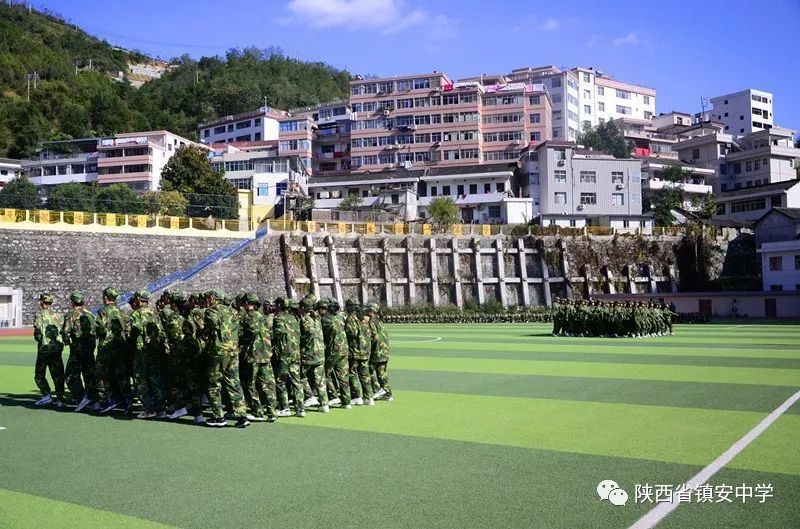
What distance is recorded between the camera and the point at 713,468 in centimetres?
789

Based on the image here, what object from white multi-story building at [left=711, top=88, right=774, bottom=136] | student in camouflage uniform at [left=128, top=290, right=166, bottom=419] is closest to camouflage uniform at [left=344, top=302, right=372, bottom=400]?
student in camouflage uniform at [left=128, top=290, right=166, bottom=419]

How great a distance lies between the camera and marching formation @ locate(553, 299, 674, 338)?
28.1 m

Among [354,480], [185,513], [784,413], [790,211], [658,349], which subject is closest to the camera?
[185,513]

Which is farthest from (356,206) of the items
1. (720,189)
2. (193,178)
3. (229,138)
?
(720,189)

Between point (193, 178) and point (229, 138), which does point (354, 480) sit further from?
point (229, 138)

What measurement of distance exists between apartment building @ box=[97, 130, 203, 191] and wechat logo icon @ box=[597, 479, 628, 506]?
7754cm

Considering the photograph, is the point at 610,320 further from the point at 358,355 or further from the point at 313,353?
the point at 313,353

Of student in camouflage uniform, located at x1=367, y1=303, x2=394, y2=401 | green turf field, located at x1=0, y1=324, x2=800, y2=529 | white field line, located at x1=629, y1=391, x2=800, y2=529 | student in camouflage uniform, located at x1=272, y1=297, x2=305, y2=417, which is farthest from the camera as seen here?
student in camouflage uniform, located at x1=367, y1=303, x2=394, y2=401

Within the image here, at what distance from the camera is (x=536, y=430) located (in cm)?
1012

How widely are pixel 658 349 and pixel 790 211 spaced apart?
37217 millimetres

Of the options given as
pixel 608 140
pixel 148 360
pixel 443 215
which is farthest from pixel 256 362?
pixel 608 140

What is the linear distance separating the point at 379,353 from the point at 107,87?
112610mm

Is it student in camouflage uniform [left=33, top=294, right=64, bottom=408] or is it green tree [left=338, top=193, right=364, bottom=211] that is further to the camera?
green tree [left=338, top=193, right=364, bottom=211]

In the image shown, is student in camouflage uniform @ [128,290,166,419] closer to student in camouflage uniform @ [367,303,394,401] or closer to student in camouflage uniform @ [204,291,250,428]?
student in camouflage uniform @ [204,291,250,428]
